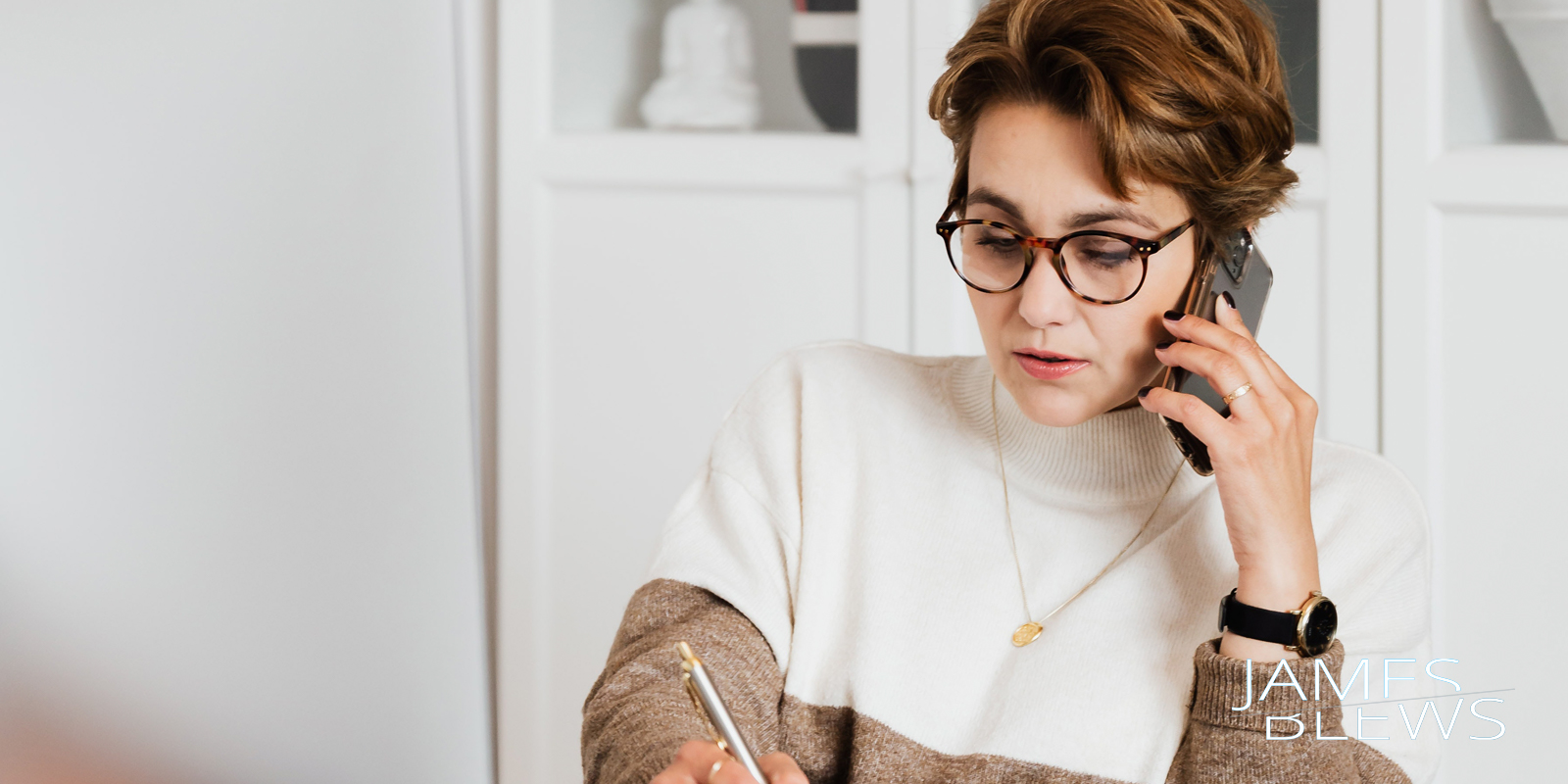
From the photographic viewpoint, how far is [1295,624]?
84cm

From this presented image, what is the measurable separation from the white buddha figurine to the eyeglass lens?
0.98 m

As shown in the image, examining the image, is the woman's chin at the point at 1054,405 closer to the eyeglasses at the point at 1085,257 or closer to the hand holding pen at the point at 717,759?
the eyeglasses at the point at 1085,257

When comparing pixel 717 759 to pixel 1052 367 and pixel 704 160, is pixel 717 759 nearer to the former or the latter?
pixel 1052 367

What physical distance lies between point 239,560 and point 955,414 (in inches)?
24.0

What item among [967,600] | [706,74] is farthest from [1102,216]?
[706,74]

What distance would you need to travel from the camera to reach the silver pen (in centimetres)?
63

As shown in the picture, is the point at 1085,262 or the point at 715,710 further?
the point at 1085,262

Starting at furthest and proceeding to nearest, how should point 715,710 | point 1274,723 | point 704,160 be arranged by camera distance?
point 704,160 < point 1274,723 < point 715,710

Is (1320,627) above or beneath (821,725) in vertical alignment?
above

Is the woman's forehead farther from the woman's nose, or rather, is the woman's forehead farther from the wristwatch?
the wristwatch

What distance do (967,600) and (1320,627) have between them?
276mm

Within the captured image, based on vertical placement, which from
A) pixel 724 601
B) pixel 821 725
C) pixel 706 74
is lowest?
pixel 821 725

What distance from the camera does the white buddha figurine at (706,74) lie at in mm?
1850

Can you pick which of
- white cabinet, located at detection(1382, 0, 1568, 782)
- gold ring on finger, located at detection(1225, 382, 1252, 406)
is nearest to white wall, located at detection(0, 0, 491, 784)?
gold ring on finger, located at detection(1225, 382, 1252, 406)
